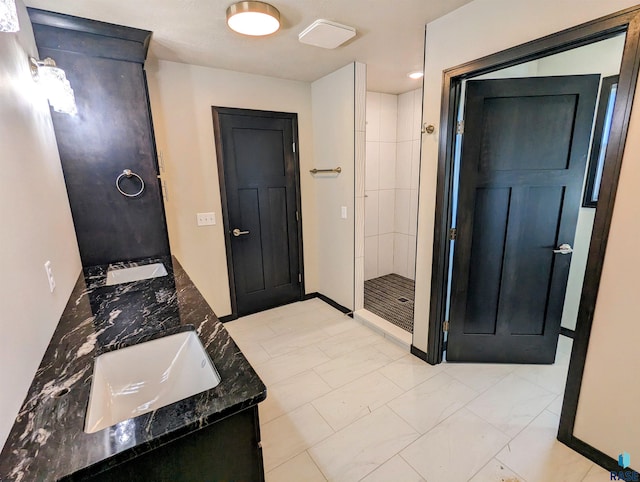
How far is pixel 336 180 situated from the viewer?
124 inches

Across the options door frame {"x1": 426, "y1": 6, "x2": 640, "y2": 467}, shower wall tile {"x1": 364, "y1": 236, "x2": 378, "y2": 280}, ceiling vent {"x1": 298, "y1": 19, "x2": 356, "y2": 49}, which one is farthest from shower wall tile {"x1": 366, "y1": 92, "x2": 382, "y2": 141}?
door frame {"x1": 426, "y1": 6, "x2": 640, "y2": 467}

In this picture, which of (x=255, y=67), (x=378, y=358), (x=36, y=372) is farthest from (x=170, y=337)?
(x=255, y=67)

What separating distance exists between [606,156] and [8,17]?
2.25m

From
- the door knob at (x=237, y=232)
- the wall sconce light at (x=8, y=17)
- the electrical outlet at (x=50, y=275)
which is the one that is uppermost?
Answer: the wall sconce light at (x=8, y=17)

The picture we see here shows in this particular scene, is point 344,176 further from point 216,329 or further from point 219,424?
point 219,424

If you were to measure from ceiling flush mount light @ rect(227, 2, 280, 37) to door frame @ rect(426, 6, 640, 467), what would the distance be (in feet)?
3.74

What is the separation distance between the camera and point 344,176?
3.03 metres

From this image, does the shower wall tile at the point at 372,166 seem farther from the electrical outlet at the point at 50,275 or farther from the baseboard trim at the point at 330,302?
the electrical outlet at the point at 50,275

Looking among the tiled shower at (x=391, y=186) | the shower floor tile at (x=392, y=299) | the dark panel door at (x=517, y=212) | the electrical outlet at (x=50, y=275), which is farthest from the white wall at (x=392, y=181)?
the electrical outlet at (x=50, y=275)

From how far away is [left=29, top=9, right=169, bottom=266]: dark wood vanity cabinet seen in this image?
6.30ft

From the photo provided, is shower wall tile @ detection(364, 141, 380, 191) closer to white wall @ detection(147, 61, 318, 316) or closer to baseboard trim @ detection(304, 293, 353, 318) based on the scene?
white wall @ detection(147, 61, 318, 316)

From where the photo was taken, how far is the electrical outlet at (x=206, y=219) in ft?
9.44

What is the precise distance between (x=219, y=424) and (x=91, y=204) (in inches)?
78.3

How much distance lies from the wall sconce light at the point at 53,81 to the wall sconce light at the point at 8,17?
3.13 feet
